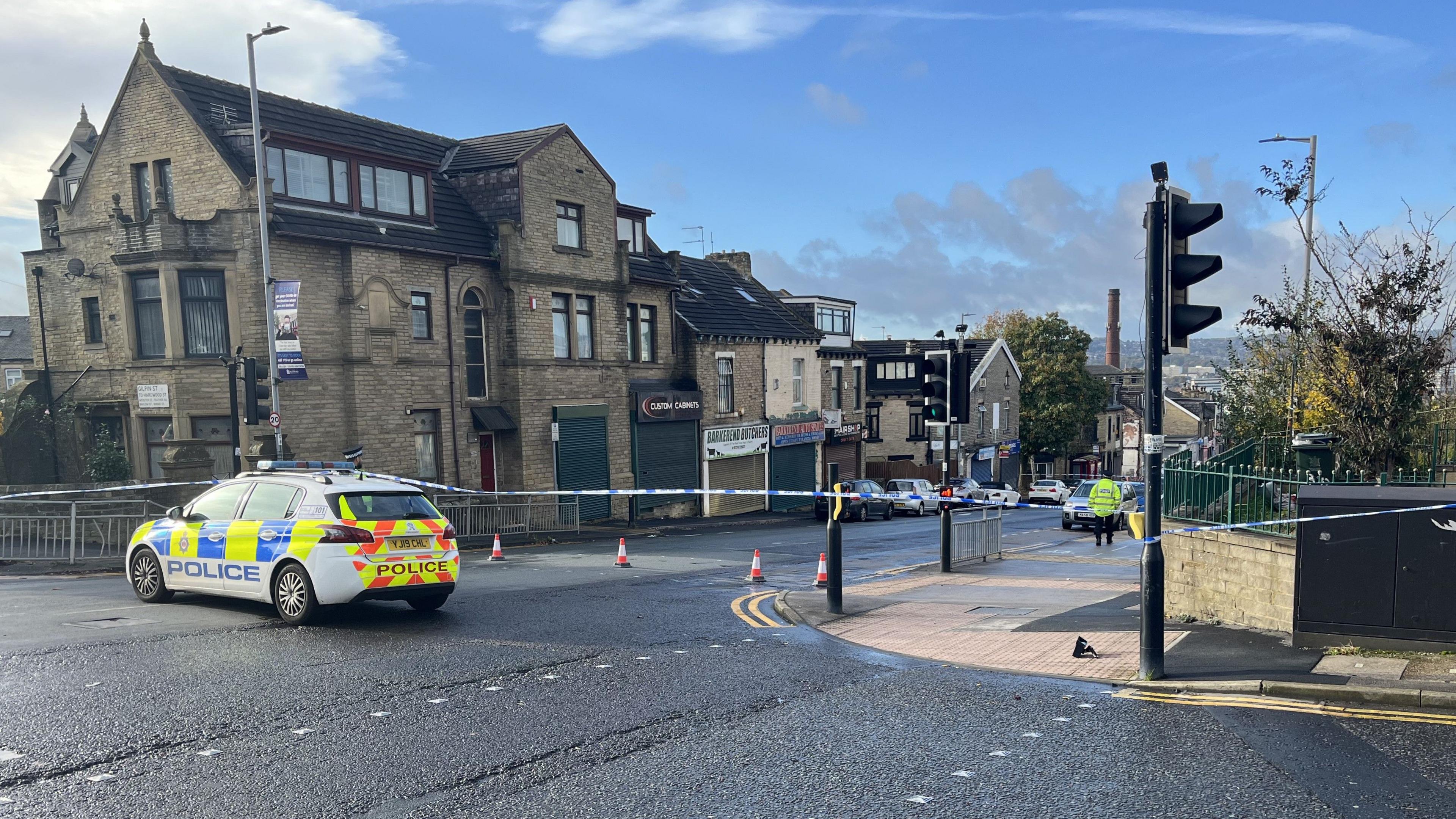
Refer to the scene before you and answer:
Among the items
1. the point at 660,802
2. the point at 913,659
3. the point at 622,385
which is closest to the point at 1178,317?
the point at 913,659

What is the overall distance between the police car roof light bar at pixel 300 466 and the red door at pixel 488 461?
50.7 ft

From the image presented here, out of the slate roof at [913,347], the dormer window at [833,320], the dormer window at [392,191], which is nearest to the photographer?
the dormer window at [392,191]

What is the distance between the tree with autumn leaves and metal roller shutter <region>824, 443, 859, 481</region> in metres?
17.7

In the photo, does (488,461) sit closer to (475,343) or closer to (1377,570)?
(475,343)

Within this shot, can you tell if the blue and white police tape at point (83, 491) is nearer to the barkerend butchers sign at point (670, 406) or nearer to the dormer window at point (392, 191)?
the dormer window at point (392, 191)

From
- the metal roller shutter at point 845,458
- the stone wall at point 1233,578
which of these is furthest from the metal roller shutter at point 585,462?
the stone wall at point 1233,578

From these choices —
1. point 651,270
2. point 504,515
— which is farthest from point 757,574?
point 651,270

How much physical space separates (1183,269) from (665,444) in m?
26.1

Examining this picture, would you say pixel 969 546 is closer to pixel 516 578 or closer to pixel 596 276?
pixel 516 578

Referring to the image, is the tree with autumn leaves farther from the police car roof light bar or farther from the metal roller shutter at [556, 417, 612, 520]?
the police car roof light bar

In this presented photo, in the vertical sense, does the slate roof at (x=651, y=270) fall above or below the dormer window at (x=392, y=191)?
below

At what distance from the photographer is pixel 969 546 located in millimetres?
19016

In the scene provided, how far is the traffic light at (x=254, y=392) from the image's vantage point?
58.9 ft

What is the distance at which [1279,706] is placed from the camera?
23.9 ft
